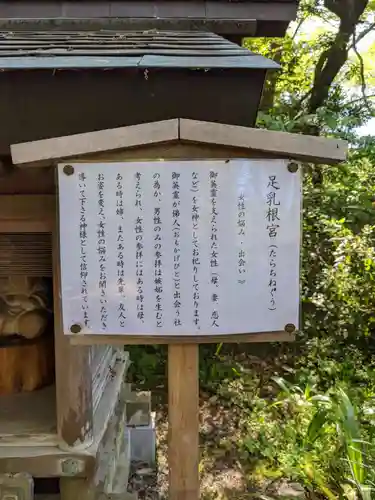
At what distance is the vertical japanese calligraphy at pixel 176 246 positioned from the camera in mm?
1912

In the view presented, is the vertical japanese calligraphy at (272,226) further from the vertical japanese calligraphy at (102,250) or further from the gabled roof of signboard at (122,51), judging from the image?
the vertical japanese calligraphy at (102,250)

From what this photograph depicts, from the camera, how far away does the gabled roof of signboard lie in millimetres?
1960

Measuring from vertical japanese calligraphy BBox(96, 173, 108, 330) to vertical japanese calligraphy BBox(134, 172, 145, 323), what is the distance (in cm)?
11

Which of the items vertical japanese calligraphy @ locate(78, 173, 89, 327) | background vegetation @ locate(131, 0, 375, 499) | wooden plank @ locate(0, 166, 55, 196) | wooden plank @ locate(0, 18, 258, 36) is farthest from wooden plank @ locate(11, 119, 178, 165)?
background vegetation @ locate(131, 0, 375, 499)

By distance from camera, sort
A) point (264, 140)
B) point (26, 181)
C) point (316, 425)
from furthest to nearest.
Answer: point (316, 425), point (26, 181), point (264, 140)

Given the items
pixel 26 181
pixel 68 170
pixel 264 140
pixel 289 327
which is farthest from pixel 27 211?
pixel 289 327

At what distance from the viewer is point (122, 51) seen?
2.22 m

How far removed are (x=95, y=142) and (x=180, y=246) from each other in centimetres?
46

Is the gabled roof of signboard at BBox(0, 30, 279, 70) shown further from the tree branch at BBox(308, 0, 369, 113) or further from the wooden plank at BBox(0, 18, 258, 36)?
the tree branch at BBox(308, 0, 369, 113)

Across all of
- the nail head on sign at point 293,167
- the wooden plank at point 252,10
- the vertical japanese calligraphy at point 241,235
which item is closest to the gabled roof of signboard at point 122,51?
the wooden plank at point 252,10

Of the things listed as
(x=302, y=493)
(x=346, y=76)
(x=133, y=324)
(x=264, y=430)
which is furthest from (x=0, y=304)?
(x=346, y=76)

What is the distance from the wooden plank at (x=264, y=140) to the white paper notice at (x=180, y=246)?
0.20ft

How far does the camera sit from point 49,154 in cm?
188

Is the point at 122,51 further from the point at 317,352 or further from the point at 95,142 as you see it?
the point at 317,352
